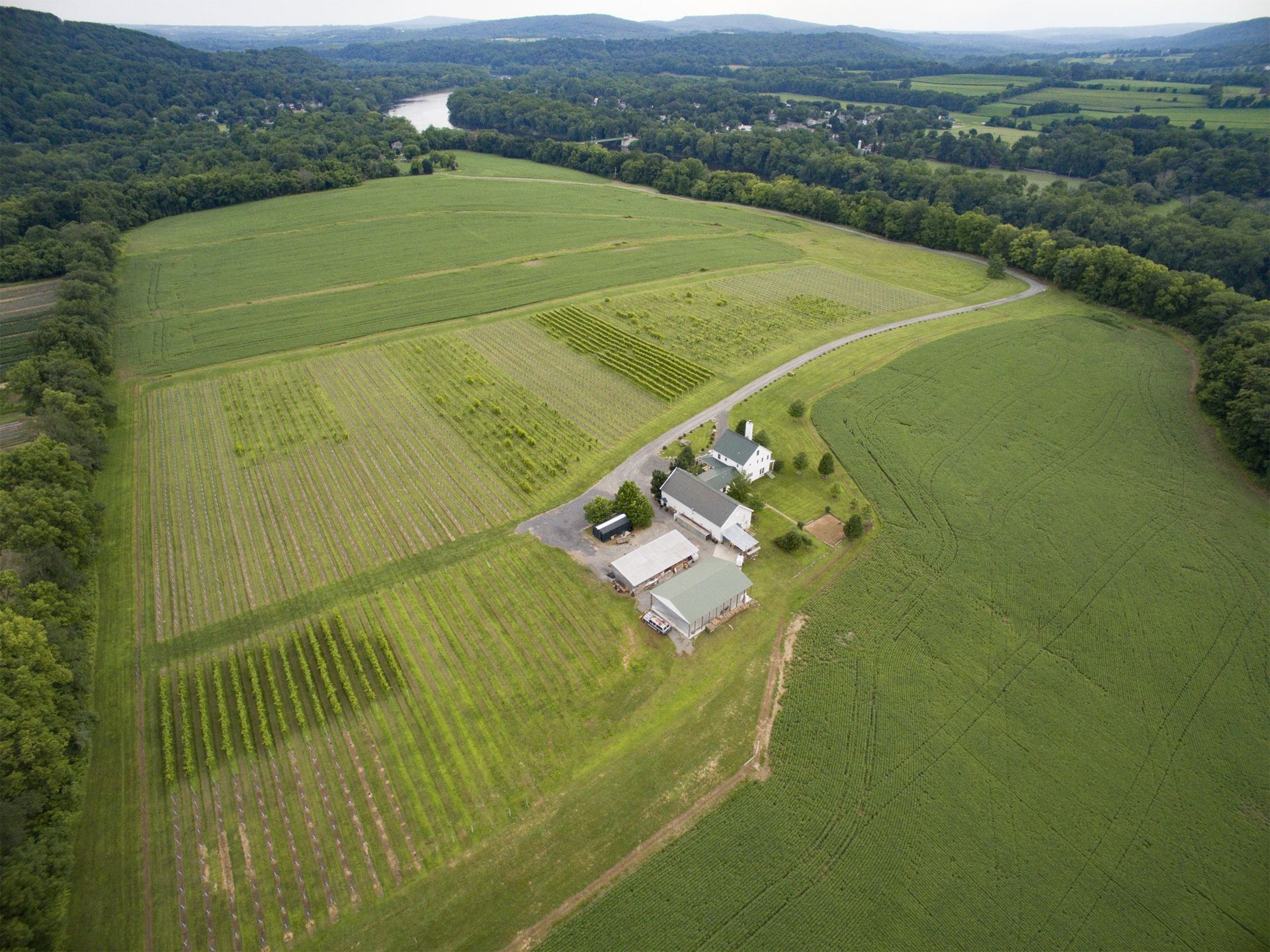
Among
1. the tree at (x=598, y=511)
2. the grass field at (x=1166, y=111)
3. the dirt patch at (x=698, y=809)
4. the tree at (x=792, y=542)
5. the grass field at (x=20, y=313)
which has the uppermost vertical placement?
the grass field at (x=1166, y=111)

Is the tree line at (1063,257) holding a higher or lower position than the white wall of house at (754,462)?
higher

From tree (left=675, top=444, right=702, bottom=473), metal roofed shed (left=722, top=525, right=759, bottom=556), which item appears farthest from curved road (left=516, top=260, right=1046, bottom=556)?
metal roofed shed (left=722, top=525, right=759, bottom=556)

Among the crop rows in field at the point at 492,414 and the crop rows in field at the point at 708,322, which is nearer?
the crop rows in field at the point at 492,414

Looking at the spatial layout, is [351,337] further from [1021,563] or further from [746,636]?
[1021,563]

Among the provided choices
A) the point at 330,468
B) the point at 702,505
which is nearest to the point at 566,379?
the point at 330,468

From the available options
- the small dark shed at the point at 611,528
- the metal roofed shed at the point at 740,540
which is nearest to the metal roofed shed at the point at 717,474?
the metal roofed shed at the point at 740,540

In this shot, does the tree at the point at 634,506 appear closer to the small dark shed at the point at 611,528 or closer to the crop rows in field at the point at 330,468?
the small dark shed at the point at 611,528
